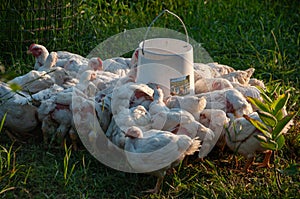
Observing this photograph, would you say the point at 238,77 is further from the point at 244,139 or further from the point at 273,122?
the point at 273,122

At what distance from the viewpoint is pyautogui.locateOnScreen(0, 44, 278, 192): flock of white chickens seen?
348 cm

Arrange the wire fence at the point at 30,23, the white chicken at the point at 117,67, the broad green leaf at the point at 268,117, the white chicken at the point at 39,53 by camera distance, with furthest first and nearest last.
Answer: the wire fence at the point at 30,23, the white chicken at the point at 39,53, the white chicken at the point at 117,67, the broad green leaf at the point at 268,117

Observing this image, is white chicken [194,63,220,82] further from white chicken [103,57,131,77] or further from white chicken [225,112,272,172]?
white chicken [225,112,272,172]

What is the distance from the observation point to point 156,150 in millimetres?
3328

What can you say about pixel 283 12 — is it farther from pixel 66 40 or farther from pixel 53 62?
pixel 53 62

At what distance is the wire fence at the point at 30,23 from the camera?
5.18 metres

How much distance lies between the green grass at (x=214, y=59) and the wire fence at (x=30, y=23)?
47 mm

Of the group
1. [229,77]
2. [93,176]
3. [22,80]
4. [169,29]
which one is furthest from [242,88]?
[169,29]

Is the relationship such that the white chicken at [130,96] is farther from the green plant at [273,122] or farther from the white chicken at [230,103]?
the green plant at [273,122]

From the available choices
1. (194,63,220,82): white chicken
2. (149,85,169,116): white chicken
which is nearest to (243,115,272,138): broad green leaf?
(149,85,169,116): white chicken

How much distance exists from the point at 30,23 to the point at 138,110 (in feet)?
6.55

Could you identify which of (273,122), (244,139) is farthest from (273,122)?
(244,139)

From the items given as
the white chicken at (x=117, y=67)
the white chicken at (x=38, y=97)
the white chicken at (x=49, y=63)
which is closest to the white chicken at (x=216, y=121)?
the white chicken at (x=117, y=67)

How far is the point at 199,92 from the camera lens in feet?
14.1
